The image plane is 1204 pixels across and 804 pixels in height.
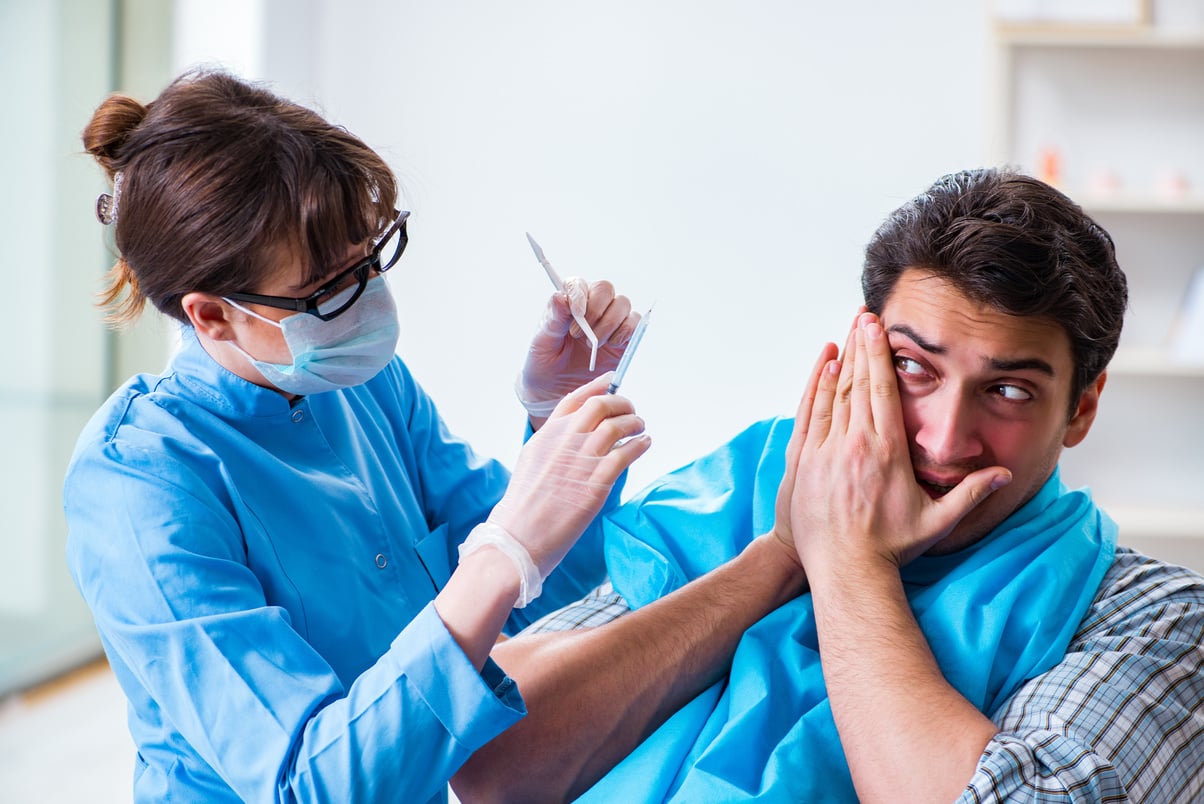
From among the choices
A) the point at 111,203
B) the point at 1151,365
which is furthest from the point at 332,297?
the point at 1151,365

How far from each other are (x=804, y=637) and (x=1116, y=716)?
0.38 m

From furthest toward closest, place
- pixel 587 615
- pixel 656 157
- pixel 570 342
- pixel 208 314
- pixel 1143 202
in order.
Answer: pixel 656 157, pixel 1143 202, pixel 570 342, pixel 587 615, pixel 208 314

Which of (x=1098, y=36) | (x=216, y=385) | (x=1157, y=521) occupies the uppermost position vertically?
(x=1098, y=36)

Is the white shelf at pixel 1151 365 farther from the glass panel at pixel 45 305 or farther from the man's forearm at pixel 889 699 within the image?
the glass panel at pixel 45 305

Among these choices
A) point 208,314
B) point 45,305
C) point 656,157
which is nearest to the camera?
point 208,314

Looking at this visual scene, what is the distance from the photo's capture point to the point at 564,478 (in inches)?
50.5

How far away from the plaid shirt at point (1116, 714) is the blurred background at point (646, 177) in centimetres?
208

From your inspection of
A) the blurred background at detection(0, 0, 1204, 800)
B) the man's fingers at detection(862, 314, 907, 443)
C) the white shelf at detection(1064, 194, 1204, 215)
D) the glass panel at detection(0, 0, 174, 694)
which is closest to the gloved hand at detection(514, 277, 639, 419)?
the man's fingers at detection(862, 314, 907, 443)

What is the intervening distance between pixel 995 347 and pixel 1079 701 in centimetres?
44

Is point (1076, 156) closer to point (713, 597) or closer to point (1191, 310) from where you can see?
point (1191, 310)

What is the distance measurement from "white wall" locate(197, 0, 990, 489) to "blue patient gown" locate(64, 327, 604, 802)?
87.4 inches

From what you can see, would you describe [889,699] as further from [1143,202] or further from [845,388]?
[1143,202]

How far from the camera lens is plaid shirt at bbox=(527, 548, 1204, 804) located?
43.2 inches

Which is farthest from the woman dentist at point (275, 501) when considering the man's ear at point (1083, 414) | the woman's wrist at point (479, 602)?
the man's ear at point (1083, 414)
